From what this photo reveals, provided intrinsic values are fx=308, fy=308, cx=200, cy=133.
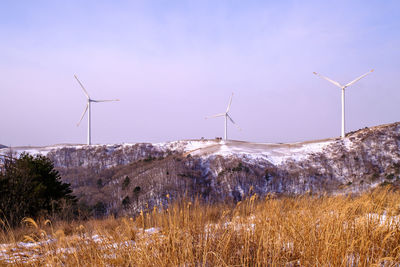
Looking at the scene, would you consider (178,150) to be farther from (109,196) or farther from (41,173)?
(41,173)

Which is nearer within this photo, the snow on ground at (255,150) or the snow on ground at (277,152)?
the snow on ground at (277,152)

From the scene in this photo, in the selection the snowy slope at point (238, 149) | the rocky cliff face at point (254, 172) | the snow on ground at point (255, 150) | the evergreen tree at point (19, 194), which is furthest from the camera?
the snowy slope at point (238, 149)

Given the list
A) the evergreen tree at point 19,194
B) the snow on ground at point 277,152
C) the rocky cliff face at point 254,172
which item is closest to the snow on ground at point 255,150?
the snow on ground at point 277,152

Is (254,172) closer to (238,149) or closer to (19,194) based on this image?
(238,149)

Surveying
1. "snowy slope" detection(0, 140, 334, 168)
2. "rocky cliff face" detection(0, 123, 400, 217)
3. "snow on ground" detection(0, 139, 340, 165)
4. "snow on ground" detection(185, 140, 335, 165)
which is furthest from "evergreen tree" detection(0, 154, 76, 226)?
"snow on ground" detection(185, 140, 335, 165)

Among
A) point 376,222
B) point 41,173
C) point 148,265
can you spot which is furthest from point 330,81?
point 148,265

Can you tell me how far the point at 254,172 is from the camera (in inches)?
1566

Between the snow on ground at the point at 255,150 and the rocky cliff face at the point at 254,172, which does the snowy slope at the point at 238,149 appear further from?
the rocky cliff face at the point at 254,172

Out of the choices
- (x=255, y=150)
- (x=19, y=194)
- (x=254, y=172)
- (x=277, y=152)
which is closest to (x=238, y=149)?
(x=255, y=150)

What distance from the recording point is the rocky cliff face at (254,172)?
33.7 metres

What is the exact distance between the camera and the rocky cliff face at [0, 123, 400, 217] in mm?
33688

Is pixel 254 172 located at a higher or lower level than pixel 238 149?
lower

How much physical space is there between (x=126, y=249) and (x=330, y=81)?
44.2 metres

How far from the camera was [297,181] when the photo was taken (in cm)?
3834
